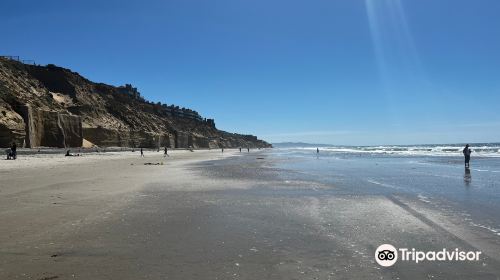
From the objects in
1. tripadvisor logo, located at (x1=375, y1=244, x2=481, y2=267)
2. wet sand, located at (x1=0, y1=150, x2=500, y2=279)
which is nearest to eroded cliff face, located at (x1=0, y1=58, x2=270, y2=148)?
wet sand, located at (x1=0, y1=150, x2=500, y2=279)

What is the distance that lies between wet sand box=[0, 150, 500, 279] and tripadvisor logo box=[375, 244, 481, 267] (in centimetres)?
15

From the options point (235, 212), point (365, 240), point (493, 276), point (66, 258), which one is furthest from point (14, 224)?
point (493, 276)

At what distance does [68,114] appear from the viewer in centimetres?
5575

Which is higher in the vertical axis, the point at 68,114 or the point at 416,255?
the point at 68,114

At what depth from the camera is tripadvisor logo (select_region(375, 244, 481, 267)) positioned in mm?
5746

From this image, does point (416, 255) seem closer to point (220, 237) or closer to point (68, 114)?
point (220, 237)

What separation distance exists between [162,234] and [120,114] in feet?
285

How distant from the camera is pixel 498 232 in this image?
7.53 m

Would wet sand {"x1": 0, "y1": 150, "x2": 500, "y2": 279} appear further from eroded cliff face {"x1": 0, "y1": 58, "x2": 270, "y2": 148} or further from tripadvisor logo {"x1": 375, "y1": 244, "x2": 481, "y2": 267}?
eroded cliff face {"x1": 0, "y1": 58, "x2": 270, "y2": 148}

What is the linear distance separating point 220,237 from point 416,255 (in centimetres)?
324

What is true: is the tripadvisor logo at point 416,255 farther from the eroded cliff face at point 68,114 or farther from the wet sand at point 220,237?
the eroded cliff face at point 68,114

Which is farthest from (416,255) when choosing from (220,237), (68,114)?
(68,114)

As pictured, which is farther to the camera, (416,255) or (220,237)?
(220,237)

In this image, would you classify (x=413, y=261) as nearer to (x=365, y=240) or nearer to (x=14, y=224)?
(x=365, y=240)
